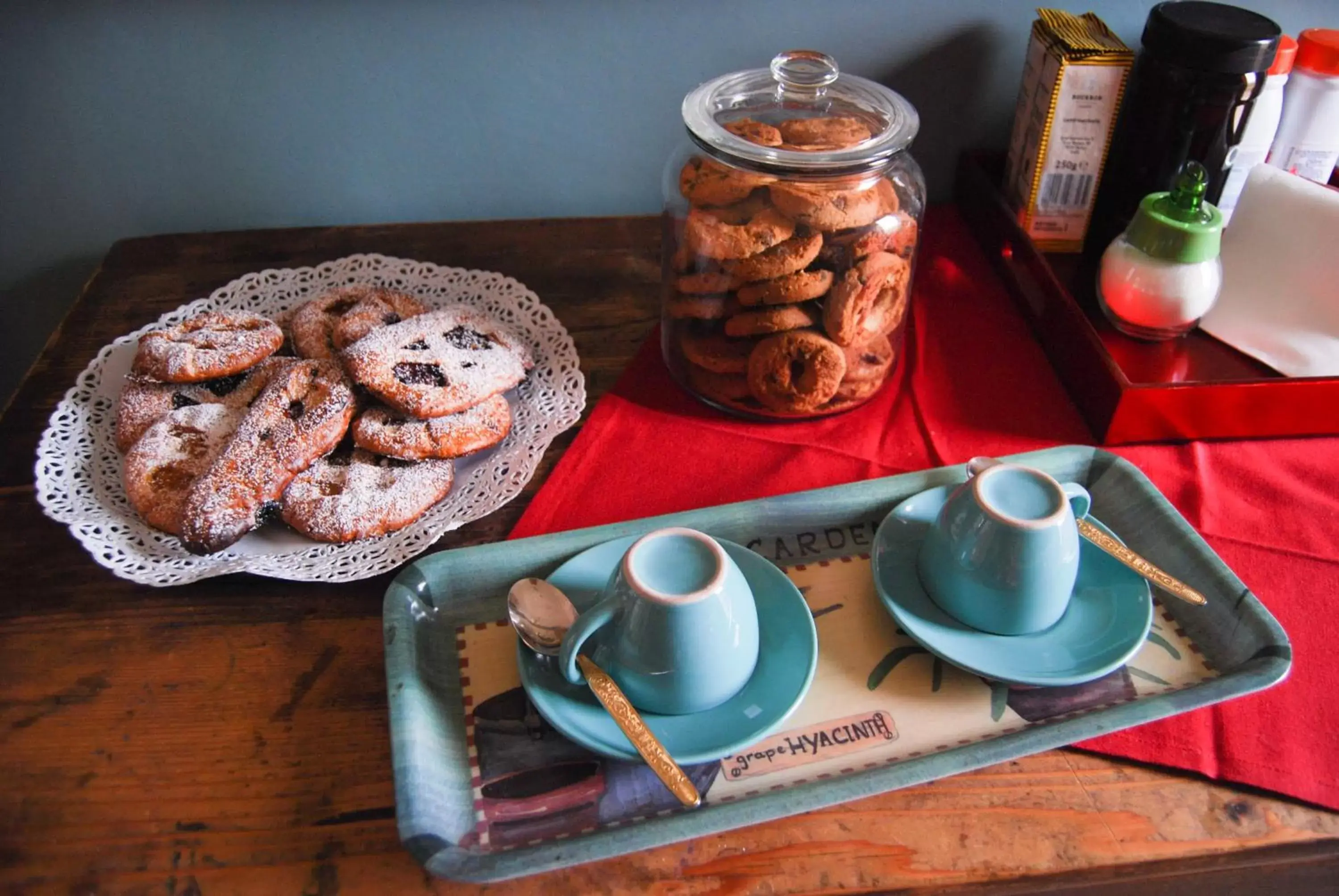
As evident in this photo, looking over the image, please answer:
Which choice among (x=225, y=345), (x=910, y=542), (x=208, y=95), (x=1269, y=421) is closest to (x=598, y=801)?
(x=910, y=542)

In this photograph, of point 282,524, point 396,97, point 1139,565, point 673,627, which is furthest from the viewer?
point 396,97

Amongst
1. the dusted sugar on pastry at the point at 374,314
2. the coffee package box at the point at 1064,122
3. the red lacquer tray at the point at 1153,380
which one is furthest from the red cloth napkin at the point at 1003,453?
the dusted sugar on pastry at the point at 374,314

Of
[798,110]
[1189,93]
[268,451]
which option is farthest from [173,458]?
[1189,93]

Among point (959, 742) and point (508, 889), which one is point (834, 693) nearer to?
point (959, 742)

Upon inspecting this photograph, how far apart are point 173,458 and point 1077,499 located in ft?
2.40

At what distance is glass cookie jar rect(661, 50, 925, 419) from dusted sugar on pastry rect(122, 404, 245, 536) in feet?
1.41

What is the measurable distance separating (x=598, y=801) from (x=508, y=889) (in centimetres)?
7

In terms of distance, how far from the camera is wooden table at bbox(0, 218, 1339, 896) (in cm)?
55

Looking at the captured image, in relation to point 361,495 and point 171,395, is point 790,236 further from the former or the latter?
point 171,395

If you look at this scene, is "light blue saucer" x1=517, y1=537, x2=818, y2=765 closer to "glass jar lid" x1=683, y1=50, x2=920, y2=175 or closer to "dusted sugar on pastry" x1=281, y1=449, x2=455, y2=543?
"dusted sugar on pastry" x1=281, y1=449, x2=455, y2=543

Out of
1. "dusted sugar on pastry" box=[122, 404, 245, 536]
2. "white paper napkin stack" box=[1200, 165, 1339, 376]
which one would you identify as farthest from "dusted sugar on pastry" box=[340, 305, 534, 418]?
"white paper napkin stack" box=[1200, 165, 1339, 376]

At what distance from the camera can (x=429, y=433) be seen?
2.61 feet

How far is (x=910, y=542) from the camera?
700 millimetres

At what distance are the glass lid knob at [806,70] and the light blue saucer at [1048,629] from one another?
0.40m
